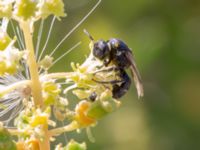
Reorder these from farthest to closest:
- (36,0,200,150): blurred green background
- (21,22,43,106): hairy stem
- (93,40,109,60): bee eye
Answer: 1. (36,0,200,150): blurred green background
2. (93,40,109,60): bee eye
3. (21,22,43,106): hairy stem

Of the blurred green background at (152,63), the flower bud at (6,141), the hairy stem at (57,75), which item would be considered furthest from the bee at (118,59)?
the blurred green background at (152,63)

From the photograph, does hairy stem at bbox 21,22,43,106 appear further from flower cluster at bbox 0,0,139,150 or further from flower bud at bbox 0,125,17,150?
flower bud at bbox 0,125,17,150

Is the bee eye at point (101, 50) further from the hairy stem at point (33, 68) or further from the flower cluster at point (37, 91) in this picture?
the hairy stem at point (33, 68)

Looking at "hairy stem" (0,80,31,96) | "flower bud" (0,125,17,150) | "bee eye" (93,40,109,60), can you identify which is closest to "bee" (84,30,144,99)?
"bee eye" (93,40,109,60)

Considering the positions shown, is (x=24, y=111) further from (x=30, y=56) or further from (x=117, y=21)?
(x=117, y=21)

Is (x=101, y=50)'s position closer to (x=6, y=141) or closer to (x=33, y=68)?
(x=33, y=68)

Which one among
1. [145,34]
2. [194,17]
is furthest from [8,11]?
[194,17]

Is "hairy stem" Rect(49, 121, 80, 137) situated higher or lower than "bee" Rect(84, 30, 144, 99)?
lower

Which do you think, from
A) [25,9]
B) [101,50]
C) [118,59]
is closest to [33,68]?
[25,9]
